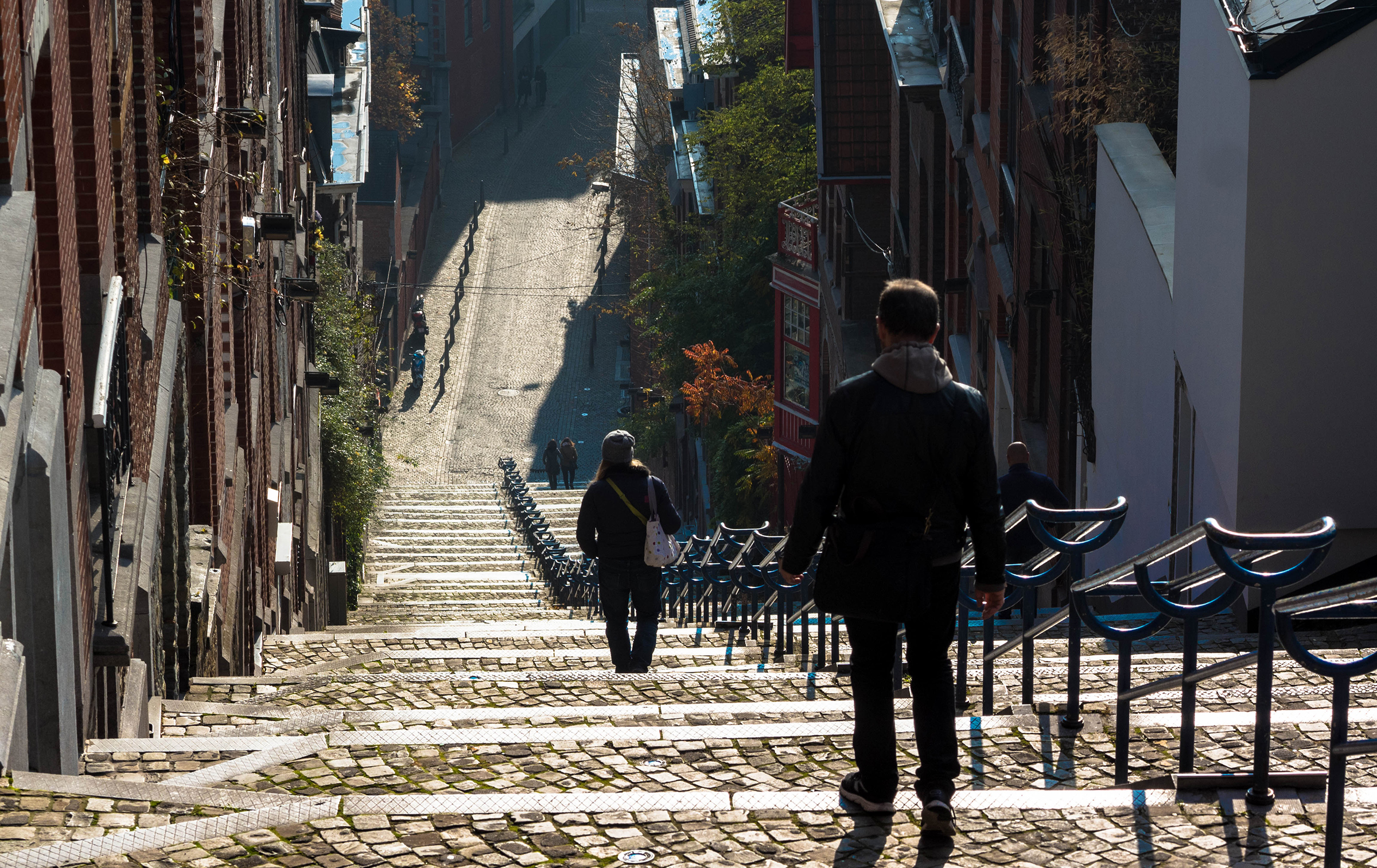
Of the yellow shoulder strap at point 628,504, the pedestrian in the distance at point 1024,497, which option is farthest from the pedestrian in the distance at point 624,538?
the pedestrian in the distance at point 1024,497

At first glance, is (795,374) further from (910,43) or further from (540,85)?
(540,85)

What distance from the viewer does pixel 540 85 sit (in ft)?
238

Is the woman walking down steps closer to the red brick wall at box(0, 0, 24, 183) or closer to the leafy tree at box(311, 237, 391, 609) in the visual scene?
the red brick wall at box(0, 0, 24, 183)

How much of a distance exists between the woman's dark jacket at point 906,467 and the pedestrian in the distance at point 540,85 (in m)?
69.3

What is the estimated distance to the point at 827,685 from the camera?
26.1 ft

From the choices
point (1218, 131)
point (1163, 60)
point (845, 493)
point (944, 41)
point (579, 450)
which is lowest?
point (579, 450)

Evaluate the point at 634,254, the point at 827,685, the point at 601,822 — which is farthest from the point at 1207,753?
the point at 634,254

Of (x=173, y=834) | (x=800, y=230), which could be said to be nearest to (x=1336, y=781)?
(x=173, y=834)

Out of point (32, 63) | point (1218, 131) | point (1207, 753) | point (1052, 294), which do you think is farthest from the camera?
point (1052, 294)

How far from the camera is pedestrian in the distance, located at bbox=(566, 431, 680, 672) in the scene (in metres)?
9.91

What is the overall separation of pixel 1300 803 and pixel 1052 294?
432 inches

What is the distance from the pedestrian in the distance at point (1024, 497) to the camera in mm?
10406

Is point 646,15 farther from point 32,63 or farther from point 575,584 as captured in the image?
point 32,63

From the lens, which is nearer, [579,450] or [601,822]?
[601,822]
